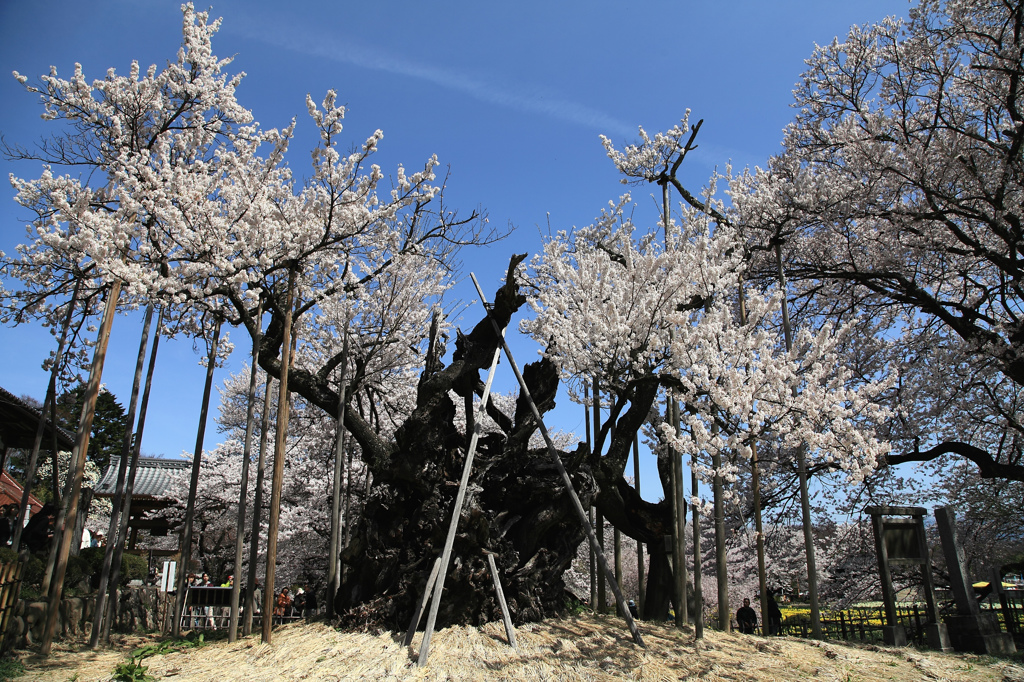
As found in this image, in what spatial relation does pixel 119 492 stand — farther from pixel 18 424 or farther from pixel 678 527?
pixel 18 424

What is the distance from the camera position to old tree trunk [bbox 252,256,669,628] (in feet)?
25.1

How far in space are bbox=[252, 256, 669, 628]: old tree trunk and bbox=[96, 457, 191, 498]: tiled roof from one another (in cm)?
1797

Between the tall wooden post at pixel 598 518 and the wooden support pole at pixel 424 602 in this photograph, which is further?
the tall wooden post at pixel 598 518

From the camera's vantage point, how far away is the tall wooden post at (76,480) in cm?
611

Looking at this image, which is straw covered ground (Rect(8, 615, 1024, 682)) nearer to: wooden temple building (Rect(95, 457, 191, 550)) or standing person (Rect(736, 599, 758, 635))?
standing person (Rect(736, 599, 758, 635))

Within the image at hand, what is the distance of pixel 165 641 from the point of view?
7430mm

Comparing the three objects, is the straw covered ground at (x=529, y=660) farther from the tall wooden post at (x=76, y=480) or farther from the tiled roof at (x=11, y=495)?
the tiled roof at (x=11, y=495)

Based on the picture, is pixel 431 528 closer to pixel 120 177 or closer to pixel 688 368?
pixel 688 368

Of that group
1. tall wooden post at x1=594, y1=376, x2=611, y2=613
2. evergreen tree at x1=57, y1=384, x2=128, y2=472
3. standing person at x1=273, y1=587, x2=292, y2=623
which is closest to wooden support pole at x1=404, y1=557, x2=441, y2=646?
tall wooden post at x1=594, y1=376, x2=611, y2=613

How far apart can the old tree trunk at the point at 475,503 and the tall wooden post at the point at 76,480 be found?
89.6 inches

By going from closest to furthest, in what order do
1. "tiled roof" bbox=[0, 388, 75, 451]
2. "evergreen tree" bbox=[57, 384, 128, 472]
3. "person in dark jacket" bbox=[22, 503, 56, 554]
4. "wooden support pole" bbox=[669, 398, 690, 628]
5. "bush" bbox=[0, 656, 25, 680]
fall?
"bush" bbox=[0, 656, 25, 680]
"wooden support pole" bbox=[669, 398, 690, 628]
"person in dark jacket" bbox=[22, 503, 56, 554]
"tiled roof" bbox=[0, 388, 75, 451]
"evergreen tree" bbox=[57, 384, 128, 472]

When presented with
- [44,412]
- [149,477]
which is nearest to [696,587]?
[44,412]

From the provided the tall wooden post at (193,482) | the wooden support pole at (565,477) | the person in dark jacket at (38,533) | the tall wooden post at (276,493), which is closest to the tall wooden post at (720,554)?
the wooden support pole at (565,477)

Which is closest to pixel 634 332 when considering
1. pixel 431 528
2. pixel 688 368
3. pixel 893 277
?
pixel 688 368
